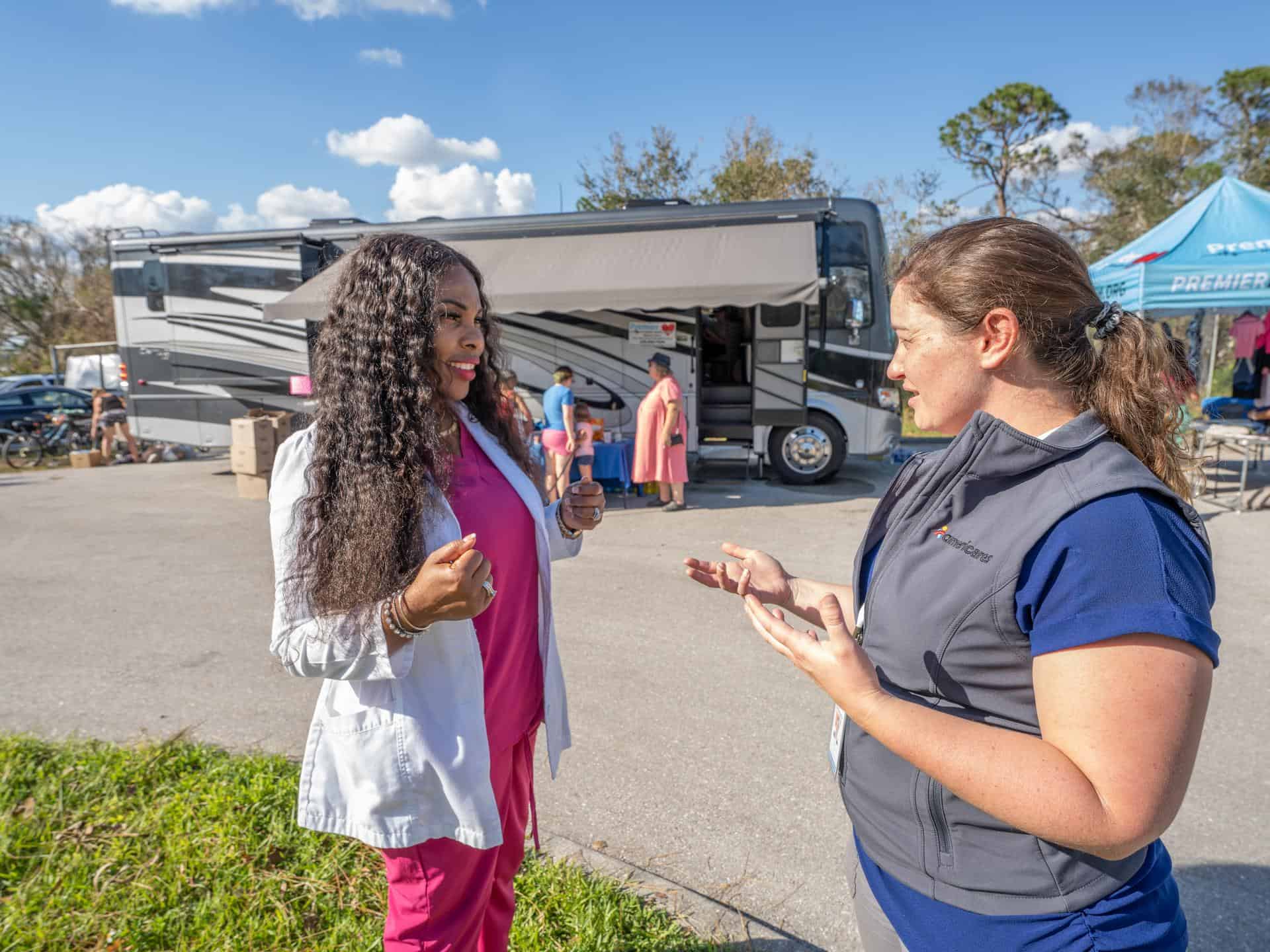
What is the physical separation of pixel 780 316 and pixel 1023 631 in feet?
30.5

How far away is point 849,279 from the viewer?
9.84 meters

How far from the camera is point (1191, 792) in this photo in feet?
10.4

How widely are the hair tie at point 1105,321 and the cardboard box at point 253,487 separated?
34.7ft

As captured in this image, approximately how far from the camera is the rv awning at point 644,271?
324 inches

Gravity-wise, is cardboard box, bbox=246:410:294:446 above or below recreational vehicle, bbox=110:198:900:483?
below

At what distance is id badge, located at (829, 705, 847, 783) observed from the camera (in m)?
1.48

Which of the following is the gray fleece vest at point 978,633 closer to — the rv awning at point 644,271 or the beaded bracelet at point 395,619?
the beaded bracelet at point 395,619

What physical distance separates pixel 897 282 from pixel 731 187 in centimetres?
2198

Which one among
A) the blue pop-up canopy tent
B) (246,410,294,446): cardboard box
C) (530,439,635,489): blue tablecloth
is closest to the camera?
the blue pop-up canopy tent

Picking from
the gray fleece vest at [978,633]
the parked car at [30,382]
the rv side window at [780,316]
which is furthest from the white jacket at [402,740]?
the parked car at [30,382]

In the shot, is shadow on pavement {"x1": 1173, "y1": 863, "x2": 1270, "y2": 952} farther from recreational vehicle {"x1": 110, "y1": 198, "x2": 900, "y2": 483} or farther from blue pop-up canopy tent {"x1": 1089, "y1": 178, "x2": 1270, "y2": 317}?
blue pop-up canopy tent {"x1": 1089, "y1": 178, "x2": 1270, "y2": 317}

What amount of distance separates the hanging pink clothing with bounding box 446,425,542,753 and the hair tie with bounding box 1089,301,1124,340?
1265 millimetres

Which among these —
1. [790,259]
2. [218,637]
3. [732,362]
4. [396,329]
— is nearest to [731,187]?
[732,362]

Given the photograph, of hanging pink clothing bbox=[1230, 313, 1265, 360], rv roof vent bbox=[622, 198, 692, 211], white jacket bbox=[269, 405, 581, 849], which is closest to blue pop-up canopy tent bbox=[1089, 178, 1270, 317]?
hanging pink clothing bbox=[1230, 313, 1265, 360]
